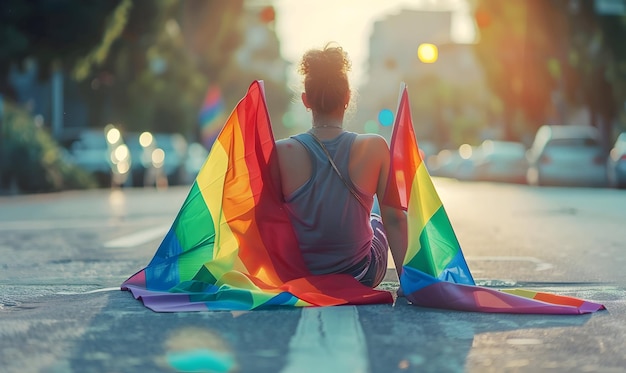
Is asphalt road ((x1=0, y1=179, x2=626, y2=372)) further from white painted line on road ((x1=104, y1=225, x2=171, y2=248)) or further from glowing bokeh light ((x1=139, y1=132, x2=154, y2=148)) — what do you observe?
glowing bokeh light ((x1=139, y1=132, x2=154, y2=148))

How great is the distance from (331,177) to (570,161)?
24.0 m

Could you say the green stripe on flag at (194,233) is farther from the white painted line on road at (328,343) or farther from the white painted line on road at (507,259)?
the white painted line on road at (507,259)

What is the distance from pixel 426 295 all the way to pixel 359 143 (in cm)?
87

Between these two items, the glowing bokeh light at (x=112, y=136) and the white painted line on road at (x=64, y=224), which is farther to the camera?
the glowing bokeh light at (x=112, y=136)

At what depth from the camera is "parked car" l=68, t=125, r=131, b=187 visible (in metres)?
33.1

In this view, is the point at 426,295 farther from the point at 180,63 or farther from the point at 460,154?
the point at 180,63

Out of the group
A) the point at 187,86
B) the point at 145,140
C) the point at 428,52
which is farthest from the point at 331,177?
the point at 187,86

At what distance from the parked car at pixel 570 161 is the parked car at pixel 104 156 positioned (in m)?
11.3

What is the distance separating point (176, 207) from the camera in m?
18.6

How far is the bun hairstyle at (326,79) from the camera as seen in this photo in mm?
6059

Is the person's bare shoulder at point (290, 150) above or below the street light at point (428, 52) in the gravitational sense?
below

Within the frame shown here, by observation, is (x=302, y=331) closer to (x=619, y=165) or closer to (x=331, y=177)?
(x=331, y=177)

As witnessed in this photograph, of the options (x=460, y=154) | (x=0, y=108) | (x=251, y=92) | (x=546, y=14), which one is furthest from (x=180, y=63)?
(x=251, y=92)

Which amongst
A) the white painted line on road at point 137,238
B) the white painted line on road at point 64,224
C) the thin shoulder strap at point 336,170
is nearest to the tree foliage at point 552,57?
the white painted line on road at point 64,224
